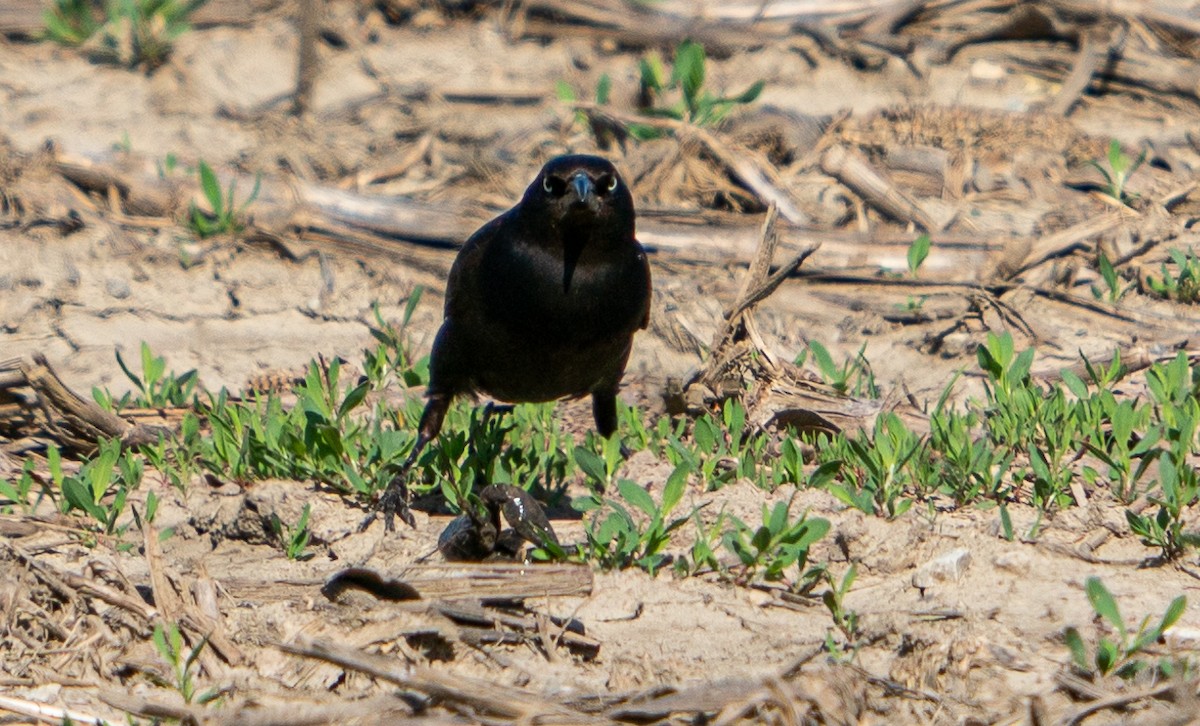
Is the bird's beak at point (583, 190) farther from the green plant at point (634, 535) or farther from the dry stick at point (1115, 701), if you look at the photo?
the dry stick at point (1115, 701)

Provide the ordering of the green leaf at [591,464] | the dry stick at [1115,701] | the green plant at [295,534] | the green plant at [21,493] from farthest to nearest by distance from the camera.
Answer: the green leaf at [591,464], the green plant at [21,493], the green plant at [295,534], the dry stick at [1115,701]

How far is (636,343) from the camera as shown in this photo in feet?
20.8

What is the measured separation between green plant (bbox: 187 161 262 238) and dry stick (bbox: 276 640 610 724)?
4179 millimetres

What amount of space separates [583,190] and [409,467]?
3.50 ft

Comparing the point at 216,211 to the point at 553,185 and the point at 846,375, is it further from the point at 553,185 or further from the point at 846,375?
the point at 846,375

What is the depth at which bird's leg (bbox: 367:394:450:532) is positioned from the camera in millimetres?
4482

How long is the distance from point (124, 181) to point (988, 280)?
4215 mm

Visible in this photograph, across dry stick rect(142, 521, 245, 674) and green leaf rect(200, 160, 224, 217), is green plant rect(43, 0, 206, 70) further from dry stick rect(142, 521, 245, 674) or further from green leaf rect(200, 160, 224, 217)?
dry stick rect(142, 521, 245, 674)

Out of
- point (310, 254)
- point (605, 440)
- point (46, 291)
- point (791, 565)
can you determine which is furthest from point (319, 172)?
point (791, 565)

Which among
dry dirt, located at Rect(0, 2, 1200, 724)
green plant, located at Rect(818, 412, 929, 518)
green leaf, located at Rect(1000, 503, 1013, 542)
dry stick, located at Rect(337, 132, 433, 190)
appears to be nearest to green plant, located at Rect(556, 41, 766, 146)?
dry dirt, located at Rect(0, 2, 1200, 724)

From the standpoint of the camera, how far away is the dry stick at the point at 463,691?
298 centimetres

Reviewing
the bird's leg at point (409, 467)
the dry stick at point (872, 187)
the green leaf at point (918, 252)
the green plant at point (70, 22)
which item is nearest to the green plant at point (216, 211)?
the bird's leg at point (409, 467)

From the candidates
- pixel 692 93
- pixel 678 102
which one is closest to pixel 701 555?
pixel 692 93

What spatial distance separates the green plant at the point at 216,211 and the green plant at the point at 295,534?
2978mm
